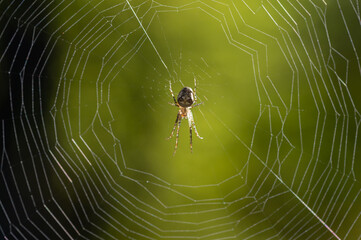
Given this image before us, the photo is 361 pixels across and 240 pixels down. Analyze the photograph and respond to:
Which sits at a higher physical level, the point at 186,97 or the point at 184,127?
the point at 184,127

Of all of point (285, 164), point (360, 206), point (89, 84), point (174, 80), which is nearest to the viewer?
point (174, 80)

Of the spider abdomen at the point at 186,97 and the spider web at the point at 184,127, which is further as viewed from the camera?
the spider web at the point at 184,127

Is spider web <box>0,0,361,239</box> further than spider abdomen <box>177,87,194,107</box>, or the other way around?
spider web <box>0,0,361,239</box>

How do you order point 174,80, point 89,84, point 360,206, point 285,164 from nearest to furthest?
point 174,80
point 360,206
point 285,164
point 89,84

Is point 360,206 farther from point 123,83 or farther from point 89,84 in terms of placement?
point 89,84

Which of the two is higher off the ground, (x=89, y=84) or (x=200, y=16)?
(x=200, y=16)

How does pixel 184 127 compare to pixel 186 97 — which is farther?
pixel 184 127

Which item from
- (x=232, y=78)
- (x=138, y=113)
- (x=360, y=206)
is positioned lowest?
(x=360, y=206)

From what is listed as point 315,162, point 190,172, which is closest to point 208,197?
point 190,172
